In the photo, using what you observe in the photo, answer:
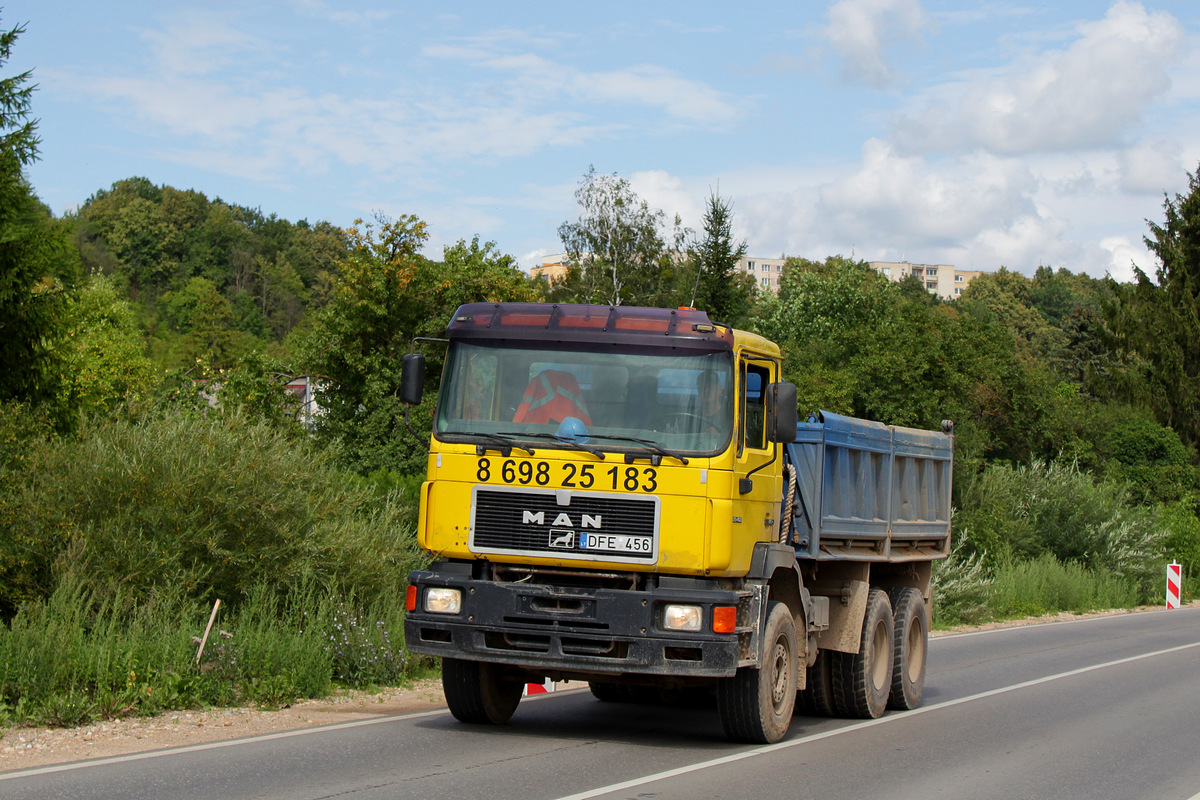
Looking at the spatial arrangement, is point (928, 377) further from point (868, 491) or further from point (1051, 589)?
point (868, 491)

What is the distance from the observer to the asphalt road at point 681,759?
24.8 ft

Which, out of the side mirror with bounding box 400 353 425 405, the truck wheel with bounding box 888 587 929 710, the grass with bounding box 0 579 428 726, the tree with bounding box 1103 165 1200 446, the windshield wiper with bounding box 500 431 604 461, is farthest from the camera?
the tree with bounding box 1103 165 1200 446

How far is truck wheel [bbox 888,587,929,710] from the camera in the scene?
12233mm

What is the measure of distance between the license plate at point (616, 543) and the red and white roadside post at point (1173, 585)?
28934 millimetres

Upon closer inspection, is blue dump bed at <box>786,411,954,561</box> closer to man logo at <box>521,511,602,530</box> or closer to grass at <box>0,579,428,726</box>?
man logo at <box>521,511,602,530</box>

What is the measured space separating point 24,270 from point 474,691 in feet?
41.2

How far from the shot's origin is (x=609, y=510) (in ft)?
28.6

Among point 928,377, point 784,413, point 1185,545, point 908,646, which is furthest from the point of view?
point 1185,545

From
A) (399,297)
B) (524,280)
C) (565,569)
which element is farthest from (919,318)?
(565,569)

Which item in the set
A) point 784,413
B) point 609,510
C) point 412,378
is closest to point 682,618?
point 609,510

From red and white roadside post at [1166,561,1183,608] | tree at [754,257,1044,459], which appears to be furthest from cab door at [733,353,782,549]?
red and white roadside post at [1166,561,1183,608]

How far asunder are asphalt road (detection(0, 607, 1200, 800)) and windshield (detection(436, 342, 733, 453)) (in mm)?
2225

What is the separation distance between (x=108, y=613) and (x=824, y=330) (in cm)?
4383

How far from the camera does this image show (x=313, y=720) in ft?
33.8
